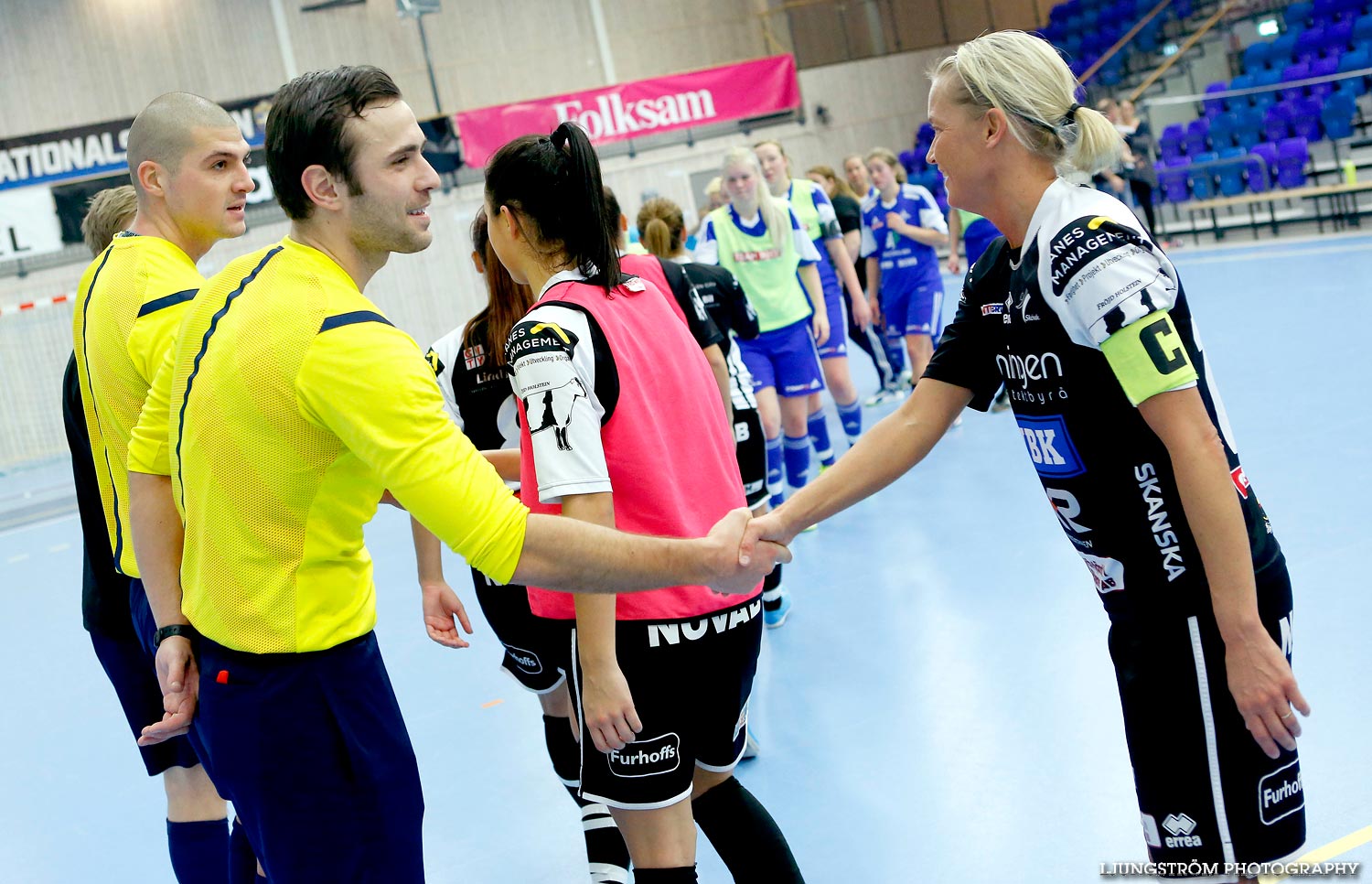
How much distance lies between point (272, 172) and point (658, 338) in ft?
2.44

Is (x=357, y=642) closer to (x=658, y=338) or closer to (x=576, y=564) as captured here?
(x=576, y=564)

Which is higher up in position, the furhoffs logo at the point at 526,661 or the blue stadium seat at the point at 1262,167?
the blue stadium seat at the point at 1262,167

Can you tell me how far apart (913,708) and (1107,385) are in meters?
2.26

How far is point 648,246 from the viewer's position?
503 centimetres

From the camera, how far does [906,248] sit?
26.8ft

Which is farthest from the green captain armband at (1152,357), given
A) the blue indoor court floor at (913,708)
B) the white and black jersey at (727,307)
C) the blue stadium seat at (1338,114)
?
the blue stadium seat at (1338,114)

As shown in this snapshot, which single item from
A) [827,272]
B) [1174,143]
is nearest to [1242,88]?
[1174,143]

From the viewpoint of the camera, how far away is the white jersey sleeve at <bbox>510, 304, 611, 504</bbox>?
2.03 meters

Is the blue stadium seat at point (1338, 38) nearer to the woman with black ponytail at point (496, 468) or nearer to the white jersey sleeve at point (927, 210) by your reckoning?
the white jersey sleeve at point (927, 210)

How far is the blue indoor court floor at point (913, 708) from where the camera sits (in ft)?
10.1

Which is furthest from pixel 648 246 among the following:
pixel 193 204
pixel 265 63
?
pixel 265 63

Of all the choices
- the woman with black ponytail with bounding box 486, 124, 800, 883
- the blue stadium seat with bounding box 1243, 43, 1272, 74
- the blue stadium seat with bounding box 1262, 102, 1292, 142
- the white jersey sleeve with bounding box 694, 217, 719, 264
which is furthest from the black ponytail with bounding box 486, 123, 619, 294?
the blue stadium seat with bounding box 1243, 43, 1272, 74

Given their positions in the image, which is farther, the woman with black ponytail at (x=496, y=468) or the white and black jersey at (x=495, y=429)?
the white and black jersey at (x=495, y=429)

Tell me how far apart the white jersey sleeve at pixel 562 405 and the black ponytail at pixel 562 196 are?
0.57 feet
